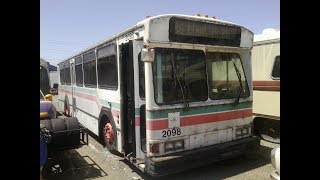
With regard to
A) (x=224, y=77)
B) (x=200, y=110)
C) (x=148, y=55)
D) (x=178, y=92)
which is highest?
(x=148, y=55)

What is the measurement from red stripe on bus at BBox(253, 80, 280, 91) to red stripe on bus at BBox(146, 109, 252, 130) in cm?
163

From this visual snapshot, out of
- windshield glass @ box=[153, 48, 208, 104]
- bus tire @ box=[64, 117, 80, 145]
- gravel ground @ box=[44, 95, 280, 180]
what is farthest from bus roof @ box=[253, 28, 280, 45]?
bus tire @ box=[64, 117, 80, 145]

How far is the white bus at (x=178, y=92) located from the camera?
5176 millimetres

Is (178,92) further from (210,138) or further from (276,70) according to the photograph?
(276,70)

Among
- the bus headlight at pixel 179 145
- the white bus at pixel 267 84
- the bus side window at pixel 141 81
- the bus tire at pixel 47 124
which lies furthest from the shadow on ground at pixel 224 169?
the bus tire at pixel 47 124

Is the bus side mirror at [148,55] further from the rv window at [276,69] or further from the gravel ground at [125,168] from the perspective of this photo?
the rv window at [276,69]

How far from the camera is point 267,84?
7.97 meters

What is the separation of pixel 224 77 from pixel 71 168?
3.75 metres

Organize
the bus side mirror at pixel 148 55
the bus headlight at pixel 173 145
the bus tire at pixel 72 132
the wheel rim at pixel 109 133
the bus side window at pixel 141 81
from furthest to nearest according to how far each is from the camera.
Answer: the wheel rim at pixel 109 133
the bus tire at pixel 72 132
the bus side window at pixel 141 81
the bus headlight at pixel 173 145
the bus side mirror at pixel 148 55

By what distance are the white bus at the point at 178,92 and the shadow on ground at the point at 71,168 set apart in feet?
2.17

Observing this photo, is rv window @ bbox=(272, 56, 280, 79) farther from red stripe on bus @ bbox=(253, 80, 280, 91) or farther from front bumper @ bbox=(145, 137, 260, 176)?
front bumper @ bbox=(145, 137, 260, 176)

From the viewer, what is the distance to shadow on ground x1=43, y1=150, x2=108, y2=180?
614cm

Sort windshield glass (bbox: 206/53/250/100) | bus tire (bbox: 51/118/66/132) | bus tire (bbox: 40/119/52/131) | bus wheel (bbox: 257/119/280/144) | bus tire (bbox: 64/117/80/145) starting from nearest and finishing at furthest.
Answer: windshield glass (bbox: 206/53/250/100), bus tire (bbox: 40/119/52/131), bus tire (bbox: 51/118/66/132), bus tire (bbox: 64/117/80/145), bus wheel (bbox: 257/119/280/144)

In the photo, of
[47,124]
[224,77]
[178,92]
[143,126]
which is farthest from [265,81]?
[47,124]
